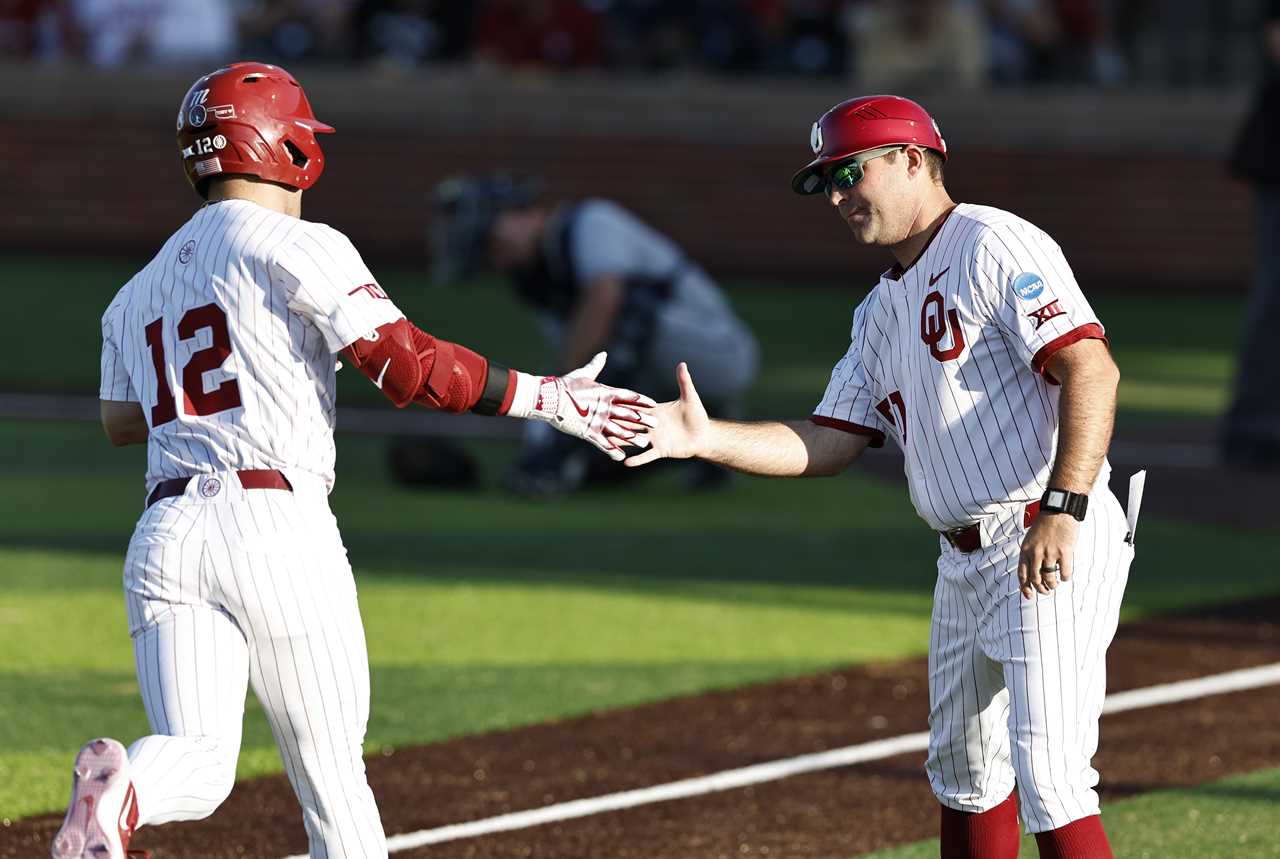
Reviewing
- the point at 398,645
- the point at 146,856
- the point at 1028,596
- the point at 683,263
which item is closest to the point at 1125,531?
the point at 1028,596

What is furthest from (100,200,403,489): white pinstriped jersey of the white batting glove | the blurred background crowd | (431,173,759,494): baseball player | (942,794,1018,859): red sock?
the blurred background crowd

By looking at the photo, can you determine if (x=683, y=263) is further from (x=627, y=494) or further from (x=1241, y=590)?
(x=1241, y=590)

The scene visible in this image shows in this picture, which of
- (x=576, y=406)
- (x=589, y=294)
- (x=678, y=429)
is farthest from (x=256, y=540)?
(x=589, y=294)

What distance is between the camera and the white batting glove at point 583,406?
4.37m

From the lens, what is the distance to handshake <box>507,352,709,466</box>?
4402mm

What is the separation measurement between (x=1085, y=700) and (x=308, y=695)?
1.65 m

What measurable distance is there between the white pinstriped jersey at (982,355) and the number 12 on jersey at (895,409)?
0.27ft

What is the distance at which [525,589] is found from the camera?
9.04m

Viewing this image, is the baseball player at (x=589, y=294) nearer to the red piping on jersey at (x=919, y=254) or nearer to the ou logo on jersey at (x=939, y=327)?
the red piping on jersey at (x=919, y=254)

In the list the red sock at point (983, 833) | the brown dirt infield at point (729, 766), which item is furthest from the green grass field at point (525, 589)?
the red sock at point (983, 833)

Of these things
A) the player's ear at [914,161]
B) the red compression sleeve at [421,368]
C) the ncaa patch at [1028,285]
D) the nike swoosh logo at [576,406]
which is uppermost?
the player's ear at [914,161]

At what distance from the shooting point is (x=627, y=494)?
465 inches

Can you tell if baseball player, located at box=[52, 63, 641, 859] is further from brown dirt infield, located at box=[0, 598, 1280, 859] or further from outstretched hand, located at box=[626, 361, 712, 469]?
brown dirt infield, located at box=[0, 598, 1280, 859]

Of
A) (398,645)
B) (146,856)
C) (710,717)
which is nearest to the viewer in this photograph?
(146,856)
